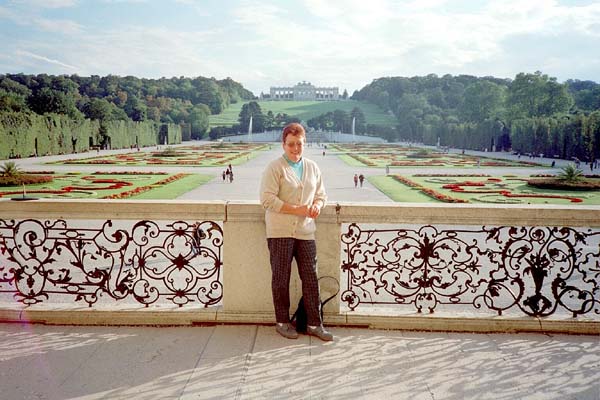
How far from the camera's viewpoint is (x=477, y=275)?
28.9 ft

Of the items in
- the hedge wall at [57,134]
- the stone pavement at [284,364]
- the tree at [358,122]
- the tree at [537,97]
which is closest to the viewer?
the stone pavement at [284,364]

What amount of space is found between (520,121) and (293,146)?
5890 cm

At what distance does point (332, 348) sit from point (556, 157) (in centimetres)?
5287

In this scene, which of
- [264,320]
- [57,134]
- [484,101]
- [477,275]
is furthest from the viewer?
[484,101]

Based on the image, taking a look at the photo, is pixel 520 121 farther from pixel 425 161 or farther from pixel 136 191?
pixel 136 191

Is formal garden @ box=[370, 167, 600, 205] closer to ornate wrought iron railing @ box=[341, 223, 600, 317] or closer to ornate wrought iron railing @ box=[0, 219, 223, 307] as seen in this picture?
ornate wrought iron railing @ box=[341, 223, 600, 317]

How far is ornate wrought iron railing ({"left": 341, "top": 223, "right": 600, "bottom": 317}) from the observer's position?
4.55 meters

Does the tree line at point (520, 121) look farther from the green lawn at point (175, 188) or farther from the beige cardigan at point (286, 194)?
the beige cardigan at point (286, 194)

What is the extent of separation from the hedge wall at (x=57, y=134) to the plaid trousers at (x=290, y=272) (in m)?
41.6

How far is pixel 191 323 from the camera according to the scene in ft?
→ 14.9

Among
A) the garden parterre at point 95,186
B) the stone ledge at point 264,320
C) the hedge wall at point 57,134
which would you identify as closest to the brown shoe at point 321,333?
the stone ledge at point 264,320

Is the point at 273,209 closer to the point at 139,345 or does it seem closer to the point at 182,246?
the point at 139,345

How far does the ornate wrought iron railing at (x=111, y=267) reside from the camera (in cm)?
459

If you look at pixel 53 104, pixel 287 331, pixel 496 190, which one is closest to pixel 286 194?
pixel 287 331
